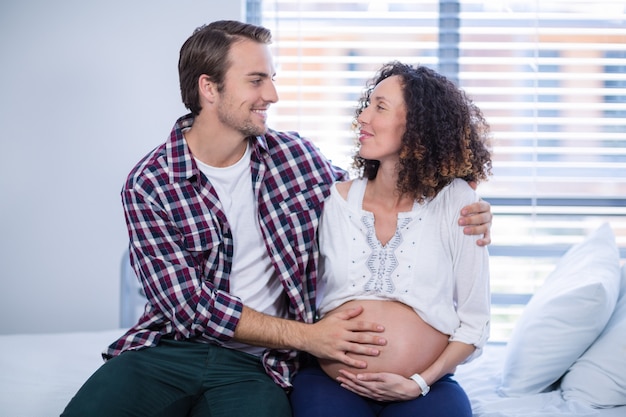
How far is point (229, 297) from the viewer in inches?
63.6

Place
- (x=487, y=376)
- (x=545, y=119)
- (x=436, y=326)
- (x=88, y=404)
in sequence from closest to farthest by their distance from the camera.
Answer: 1. (x=88, y=404)
2. (x=436, y=326)
3. (x=487, y=376)
4. (x=545, y=119)

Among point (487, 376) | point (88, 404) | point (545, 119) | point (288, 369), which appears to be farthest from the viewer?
point (545, 119)

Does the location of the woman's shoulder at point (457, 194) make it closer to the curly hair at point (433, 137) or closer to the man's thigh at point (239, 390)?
the curly hair at point (433, 137)

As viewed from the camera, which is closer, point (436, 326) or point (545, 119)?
point (436, 326)

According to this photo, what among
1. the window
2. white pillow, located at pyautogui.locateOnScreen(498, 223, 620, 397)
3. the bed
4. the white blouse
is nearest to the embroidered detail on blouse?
the white blouse

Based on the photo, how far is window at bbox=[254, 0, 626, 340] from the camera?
272cm

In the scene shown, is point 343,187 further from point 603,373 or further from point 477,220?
point 603,373

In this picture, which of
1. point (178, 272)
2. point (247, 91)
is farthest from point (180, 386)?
point (247, 91)

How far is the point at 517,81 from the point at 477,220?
1358mm

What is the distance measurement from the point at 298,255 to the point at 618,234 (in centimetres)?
167

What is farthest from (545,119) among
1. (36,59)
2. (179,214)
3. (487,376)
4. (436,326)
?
(36,59)

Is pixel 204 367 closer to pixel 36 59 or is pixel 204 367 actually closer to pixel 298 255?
pixel 298 255

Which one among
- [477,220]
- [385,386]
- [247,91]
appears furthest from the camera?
[247,91]

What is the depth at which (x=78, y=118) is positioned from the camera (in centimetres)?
277
